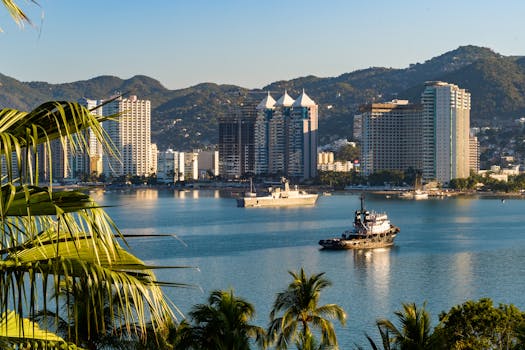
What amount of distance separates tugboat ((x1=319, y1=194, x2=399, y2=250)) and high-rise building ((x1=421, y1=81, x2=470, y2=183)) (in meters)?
62.3

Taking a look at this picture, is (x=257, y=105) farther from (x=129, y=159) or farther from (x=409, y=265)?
(x=409, y=265)

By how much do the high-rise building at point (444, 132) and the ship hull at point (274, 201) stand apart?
26.1m

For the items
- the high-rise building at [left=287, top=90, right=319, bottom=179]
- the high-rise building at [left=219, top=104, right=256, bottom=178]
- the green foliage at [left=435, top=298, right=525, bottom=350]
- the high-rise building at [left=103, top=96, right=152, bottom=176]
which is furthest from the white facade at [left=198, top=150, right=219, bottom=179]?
the green foliage at [left=435, top=298, right=525, bottom=350]

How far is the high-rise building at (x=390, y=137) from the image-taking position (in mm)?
117250

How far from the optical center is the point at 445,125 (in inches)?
4289

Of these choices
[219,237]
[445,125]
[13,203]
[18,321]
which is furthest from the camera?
[445,125]

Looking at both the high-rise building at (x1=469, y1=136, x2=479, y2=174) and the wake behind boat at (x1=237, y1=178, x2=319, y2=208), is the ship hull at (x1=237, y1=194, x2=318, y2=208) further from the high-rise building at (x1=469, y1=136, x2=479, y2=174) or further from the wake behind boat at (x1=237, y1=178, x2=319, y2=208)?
the high-rise building at (x1=469, y1=136, x2=479, y2=174)

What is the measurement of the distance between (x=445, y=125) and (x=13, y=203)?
108953mm

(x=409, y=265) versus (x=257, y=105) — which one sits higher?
(x=257, y=105)

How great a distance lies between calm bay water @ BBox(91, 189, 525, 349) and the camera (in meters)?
27.7

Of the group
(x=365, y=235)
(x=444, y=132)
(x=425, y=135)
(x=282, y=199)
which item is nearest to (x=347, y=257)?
(x=365, y=235)

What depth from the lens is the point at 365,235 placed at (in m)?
45.7

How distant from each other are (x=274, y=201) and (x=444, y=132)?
30149 mm

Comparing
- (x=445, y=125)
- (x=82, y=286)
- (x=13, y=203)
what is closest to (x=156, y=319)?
(x=82, y=286)
